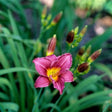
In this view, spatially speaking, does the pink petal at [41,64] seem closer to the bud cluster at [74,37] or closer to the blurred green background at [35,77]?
the blurred green background at [35,77]

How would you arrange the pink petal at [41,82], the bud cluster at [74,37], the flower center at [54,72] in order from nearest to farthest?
1. the pink petal at [41,82]
2. the flower center at [54,72]
3. the bud cluster at [74,37]

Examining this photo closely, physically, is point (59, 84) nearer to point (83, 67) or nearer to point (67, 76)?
point (67, 76)

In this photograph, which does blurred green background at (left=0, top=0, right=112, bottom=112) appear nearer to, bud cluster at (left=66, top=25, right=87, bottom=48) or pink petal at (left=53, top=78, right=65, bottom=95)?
pink petal at (left=53, top=78, right=65, bottom=95)

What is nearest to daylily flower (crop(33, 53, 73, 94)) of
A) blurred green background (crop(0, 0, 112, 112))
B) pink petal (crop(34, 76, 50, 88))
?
pink petal (crop(34, 76, 50, 88))

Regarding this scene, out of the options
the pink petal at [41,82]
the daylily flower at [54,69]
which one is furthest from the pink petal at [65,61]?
the pink petal at [41,82]

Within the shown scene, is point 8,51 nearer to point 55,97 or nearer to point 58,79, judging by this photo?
point 55,97

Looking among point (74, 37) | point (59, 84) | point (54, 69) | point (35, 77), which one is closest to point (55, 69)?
point (54, 69)

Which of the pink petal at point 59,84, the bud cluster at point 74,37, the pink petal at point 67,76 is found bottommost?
the pink petal at point 59,84
